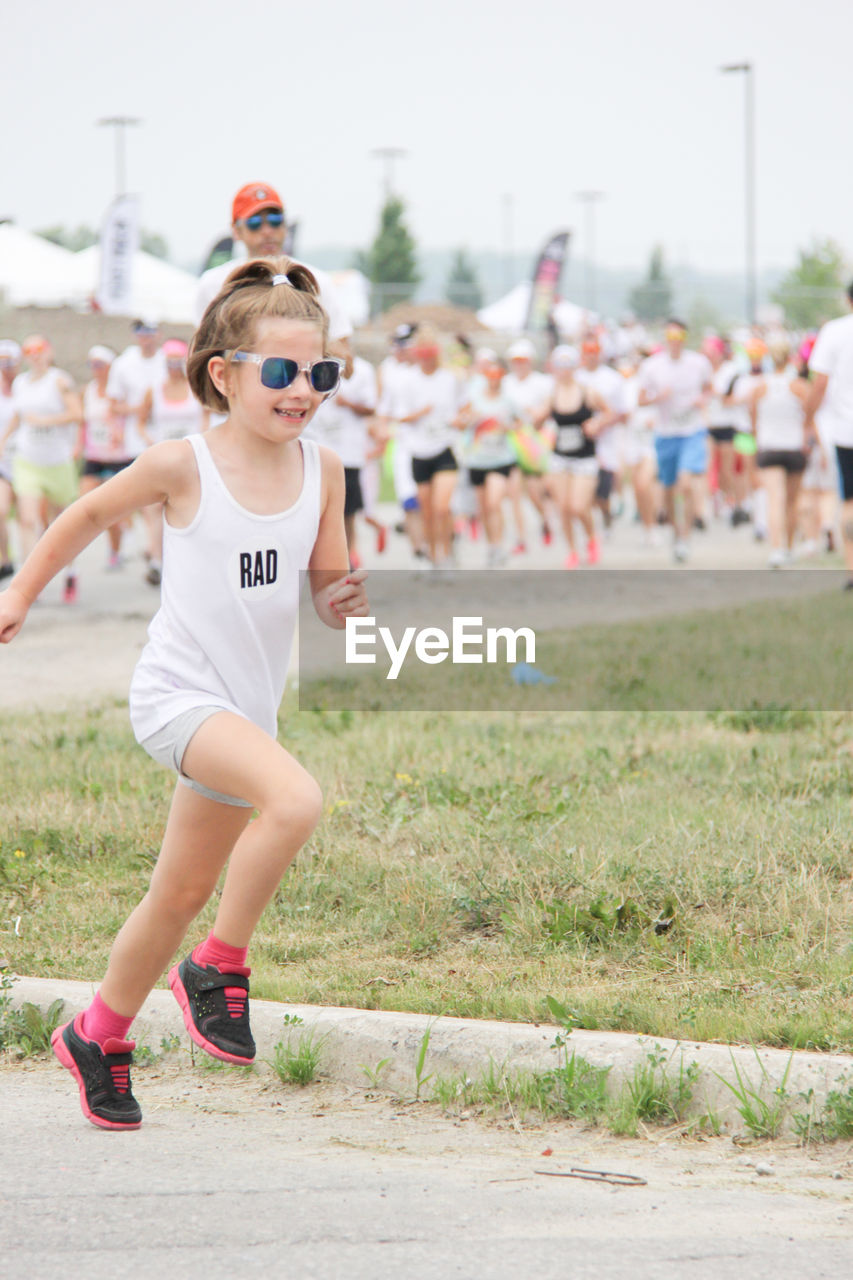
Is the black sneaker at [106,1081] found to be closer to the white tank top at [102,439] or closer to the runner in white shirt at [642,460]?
the white tank top at [102,439]

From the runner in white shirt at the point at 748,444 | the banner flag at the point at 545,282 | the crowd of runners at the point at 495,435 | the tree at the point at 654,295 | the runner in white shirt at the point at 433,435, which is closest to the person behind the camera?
the crowd of runners at the point at 495,435

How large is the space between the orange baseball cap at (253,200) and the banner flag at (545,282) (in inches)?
1826

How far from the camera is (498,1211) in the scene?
3.24 meters

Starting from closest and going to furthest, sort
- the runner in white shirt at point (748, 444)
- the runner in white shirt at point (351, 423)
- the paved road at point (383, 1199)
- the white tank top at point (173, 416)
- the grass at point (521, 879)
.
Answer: the paved road at point (383, 1199) → the grass at point (521, 879) → the runner in white shirt at point (351, 423) → the white tank top at point (173, 416) → the runner in white shirt at point (748, 444)

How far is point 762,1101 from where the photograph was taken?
12.2 ft

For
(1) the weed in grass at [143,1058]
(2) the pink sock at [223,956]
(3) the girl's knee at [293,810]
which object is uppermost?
(3) the girl's knee at [293,810]

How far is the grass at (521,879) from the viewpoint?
4406mm

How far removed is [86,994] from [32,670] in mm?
5810

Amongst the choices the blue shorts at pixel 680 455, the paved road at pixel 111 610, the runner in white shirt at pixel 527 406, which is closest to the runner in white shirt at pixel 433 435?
the paved road at pixel 111 610

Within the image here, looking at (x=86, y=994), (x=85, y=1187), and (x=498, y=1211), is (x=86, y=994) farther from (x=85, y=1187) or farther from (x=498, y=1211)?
(x=498, y=1211)

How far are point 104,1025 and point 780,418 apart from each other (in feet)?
42.1

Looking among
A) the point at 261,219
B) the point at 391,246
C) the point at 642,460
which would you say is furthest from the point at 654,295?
the point at 261,219

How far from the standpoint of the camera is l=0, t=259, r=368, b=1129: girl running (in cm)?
358

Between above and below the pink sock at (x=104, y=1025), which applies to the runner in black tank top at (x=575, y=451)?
above
